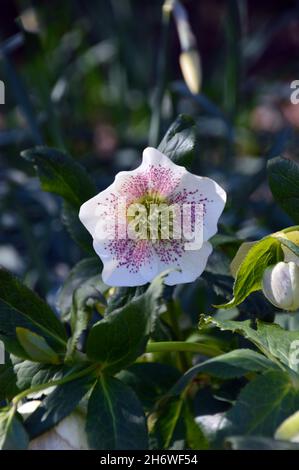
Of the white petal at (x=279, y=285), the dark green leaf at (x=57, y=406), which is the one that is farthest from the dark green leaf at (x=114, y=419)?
the white petal at (x=279, y=285)

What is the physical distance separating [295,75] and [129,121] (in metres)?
0.88

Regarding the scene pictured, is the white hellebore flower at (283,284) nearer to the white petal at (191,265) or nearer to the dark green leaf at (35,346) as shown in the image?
the white petal at (191,265)

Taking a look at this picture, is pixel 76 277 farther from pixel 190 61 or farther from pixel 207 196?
pixel 190 61

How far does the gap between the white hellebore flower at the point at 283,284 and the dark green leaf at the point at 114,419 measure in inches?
4.8

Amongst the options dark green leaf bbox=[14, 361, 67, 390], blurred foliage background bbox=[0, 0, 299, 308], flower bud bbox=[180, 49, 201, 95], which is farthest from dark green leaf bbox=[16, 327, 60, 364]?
flower bud bbox=[180, 49, 201, 95]

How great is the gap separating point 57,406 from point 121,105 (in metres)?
1.81

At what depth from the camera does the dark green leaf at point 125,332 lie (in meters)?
0.54

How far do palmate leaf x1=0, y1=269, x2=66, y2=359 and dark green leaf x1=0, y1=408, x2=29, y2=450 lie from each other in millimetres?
70

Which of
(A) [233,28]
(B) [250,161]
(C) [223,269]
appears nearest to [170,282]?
(C) [223,269]

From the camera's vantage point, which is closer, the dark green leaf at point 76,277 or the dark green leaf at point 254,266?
the dark green leaf at point 254,266

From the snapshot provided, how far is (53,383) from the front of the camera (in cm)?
57

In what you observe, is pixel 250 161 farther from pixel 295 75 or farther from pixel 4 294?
pixel 4 294

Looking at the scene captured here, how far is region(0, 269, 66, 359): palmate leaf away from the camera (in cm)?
61

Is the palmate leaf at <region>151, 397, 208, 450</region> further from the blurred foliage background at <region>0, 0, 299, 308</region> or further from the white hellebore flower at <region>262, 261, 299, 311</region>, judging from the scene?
the blurred foliage background at <region>0, 0, 299, 308</region>
